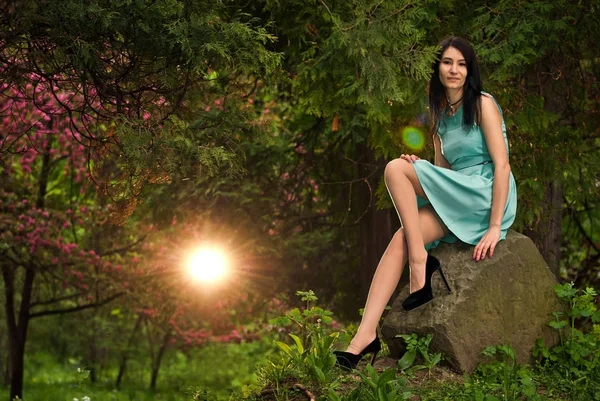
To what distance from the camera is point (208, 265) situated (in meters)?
11.4

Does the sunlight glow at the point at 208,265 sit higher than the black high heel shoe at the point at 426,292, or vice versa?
the sunlight glow at the point at 208,265

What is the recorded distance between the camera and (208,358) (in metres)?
18.0

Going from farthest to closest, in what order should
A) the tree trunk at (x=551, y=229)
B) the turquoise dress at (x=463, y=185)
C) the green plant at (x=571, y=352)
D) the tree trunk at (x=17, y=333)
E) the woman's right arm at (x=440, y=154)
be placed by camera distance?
the tree trunk at (x=17, y=333)
the tree trunk at (x=551, y=229)
the woman's right arm at (x=440, y=154)
the green plant at (x=571, y=352)
the turquoise dress at (x=463, y=185)

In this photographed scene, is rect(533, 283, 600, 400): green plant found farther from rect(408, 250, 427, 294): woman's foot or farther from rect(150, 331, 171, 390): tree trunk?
rect(150, 331, 171, 390): tree trunk

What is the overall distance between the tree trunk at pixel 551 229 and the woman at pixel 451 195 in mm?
2657

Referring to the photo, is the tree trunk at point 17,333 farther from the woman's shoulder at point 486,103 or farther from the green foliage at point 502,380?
the woman's shoulder at point 486,103

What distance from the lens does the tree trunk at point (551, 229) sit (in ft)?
25.9

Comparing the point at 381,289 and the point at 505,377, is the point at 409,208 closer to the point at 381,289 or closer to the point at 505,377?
the point at 381,289

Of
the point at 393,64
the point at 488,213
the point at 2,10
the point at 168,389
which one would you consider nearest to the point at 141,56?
the point at 2,10

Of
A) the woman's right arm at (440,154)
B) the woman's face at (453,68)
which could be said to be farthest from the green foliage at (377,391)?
the woman's face at (453,68)

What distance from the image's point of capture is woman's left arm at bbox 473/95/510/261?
518 cm

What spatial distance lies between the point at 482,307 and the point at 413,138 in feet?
8.03

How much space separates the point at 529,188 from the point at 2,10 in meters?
4.47

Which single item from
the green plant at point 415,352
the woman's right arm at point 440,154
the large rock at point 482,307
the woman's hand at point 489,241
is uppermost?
the woman's right arm at point 440,154
